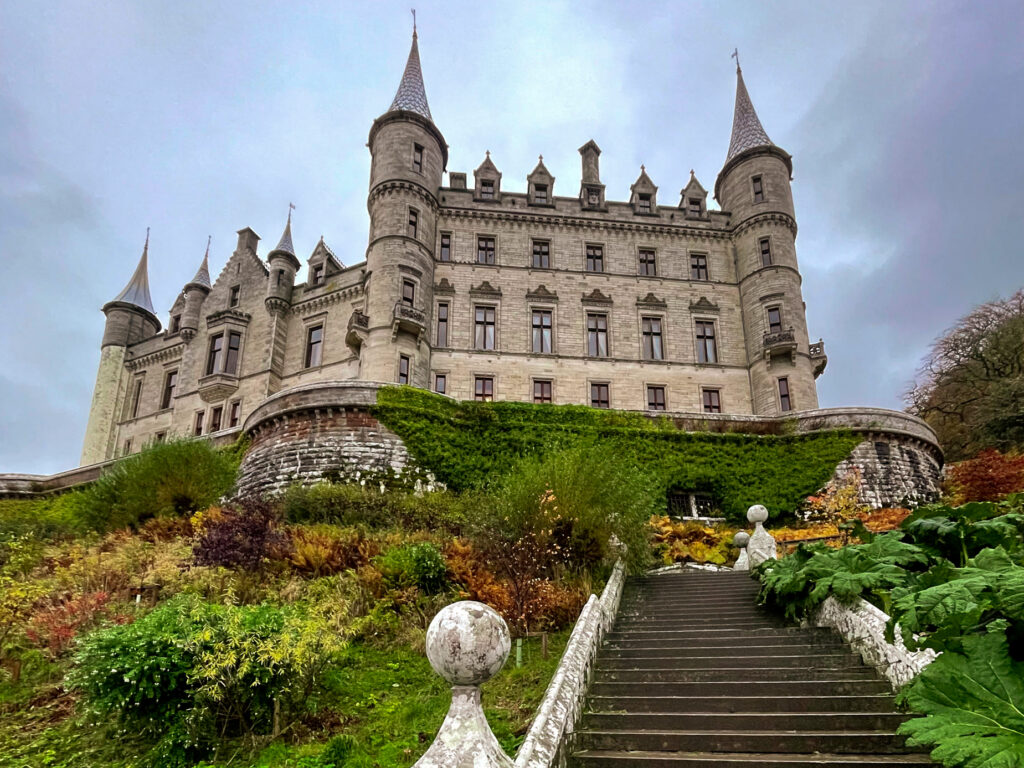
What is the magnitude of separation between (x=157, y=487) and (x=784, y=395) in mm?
25000

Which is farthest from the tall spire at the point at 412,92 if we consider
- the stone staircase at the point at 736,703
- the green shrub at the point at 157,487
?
the stone staircase at the point at 736,703

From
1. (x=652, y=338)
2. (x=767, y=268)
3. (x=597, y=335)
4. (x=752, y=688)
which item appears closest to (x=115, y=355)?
(x=597, y=335)

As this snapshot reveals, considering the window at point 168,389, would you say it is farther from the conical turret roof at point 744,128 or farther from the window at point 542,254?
the conical turret roof at point 744,128

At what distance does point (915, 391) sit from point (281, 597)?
133ft

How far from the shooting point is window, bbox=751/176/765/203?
3369 centimetres

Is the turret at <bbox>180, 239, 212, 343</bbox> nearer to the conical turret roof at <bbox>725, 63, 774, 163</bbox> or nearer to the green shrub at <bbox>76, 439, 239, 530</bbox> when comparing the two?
the green shrub at <bbox>76, 439, 239, 530</bbox>

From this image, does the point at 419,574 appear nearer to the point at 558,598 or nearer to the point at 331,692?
the point at 558,598

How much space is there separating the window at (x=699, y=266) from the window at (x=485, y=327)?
1065 cm

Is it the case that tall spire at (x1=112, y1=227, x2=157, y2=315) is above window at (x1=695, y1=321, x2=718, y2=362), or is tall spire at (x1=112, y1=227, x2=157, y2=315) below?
above

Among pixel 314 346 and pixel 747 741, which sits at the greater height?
pixel 314 346

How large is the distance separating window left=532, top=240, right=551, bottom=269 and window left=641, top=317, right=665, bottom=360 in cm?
562

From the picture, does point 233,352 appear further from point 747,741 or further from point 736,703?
point 747,741

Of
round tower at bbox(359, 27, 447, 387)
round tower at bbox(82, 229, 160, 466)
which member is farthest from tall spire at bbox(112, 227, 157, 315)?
round tower at bbox(359, 27, 447, 387)

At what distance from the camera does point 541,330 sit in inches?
1258
